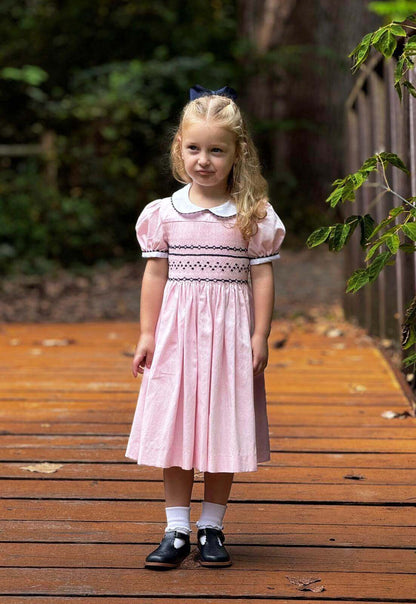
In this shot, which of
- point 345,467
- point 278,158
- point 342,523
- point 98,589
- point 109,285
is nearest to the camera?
point 98,589

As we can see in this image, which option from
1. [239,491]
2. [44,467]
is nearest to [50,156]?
[44,467]

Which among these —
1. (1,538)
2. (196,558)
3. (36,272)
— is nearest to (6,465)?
(1,538)

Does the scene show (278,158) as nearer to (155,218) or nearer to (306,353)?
(306,353)

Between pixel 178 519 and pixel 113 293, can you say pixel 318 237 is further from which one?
pixel 113 293

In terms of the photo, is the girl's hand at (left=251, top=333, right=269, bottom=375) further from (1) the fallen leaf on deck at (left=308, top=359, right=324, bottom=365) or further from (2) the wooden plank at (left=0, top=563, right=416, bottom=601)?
(1) the fallen leaf on deck at (left=308, top=359, right=324, bottom=365)

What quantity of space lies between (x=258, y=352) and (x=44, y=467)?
4.07 ft

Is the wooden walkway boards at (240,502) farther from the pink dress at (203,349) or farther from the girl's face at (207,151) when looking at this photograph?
the girl's face at (207,151)

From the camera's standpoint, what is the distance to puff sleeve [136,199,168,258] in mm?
2877

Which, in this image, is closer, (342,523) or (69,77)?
(342,523)

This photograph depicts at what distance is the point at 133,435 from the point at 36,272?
8869mm

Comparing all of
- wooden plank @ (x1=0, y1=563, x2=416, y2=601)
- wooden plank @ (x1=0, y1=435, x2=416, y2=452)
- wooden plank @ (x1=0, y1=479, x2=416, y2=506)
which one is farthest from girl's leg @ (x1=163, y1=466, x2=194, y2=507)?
wooden plank @ (x1=0, y1=435, x2=416, y2=452)

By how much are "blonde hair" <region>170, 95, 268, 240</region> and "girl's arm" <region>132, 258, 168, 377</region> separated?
0.27 m

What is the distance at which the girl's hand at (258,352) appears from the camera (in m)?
2.77

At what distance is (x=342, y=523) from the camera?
9.97 feet
